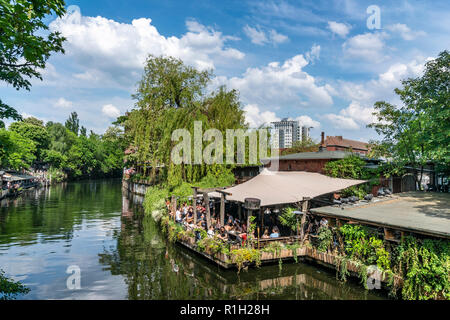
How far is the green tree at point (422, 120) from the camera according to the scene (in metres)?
16.0

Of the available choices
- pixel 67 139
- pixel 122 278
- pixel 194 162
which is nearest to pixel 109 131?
pixel 67 139

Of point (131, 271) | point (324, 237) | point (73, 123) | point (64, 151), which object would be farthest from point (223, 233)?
point (73, 123)

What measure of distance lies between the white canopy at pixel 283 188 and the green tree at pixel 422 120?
4823 millimetres

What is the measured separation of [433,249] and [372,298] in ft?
9.97

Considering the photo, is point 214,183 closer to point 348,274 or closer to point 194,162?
point 194,162

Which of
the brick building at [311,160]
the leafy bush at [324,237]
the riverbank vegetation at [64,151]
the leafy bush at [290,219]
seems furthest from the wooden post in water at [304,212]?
the riverbank vegetation at [64,151]

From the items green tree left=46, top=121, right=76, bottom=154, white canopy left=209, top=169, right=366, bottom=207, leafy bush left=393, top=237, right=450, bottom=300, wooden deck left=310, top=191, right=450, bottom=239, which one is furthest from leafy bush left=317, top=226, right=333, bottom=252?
green tree left=46, top=121, right=76, bottom=154

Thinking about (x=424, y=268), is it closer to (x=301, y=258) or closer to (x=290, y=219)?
(x=301, y=258)

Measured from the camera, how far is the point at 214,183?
86.1ft

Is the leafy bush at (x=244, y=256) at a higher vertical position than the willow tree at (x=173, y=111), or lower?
lower

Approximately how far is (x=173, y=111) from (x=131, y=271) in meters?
15.7

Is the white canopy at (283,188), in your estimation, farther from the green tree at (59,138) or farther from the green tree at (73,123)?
the green tree at (73,123)

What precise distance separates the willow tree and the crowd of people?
14.3 feet

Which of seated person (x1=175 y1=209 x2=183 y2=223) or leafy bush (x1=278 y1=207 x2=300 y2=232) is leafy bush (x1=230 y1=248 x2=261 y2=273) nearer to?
leafy bush (x1=278 y1=207 x2=300 y2=232)
